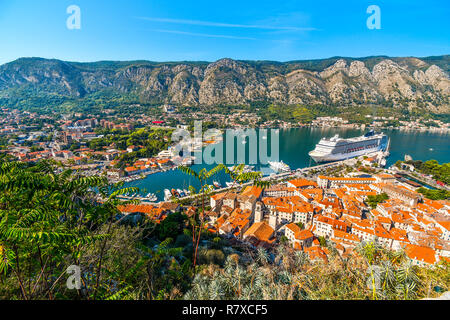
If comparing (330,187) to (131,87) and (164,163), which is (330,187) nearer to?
(164,163)

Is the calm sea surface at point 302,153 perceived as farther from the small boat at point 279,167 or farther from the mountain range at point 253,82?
the mountain range at point 253,82

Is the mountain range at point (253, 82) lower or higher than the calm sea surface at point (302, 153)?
higher

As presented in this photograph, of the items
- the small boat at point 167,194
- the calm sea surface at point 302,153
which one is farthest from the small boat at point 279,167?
Answer: the small boat at point 167,194

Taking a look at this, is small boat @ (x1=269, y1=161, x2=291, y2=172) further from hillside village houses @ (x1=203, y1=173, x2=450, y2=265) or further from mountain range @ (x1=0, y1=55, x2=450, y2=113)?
mountain range @ (x1=0, y1=55, x2=450, y2=113)

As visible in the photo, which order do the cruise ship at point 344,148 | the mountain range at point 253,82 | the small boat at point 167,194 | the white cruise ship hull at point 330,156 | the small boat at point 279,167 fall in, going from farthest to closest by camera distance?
the mountain range at point 253,82, the cruise ship at point 344,148, the white cruise ship hull at point 330,156, the small boat at point 279,167, the small boat at point 167,194

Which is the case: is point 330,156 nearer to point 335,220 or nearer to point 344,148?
point 344,148
